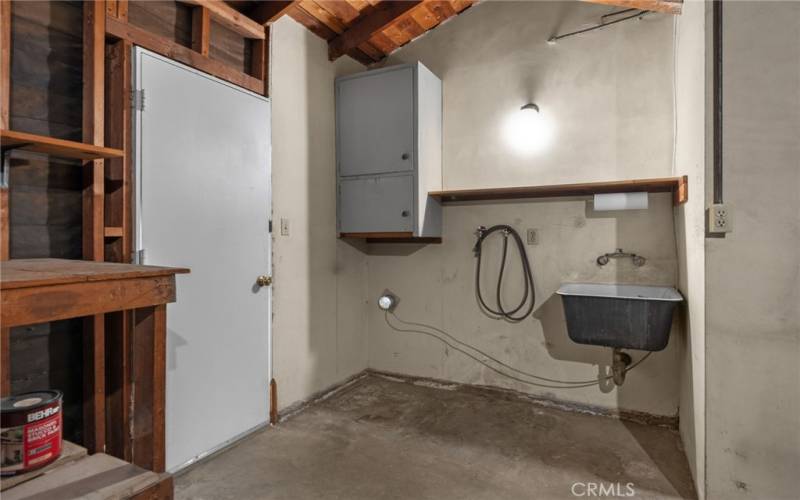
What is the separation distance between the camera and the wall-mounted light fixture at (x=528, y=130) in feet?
10.2

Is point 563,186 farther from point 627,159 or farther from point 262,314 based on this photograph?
point 262,314

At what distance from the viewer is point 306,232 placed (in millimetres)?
3059

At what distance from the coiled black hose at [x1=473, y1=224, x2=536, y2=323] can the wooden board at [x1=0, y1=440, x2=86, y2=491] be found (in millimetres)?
2581

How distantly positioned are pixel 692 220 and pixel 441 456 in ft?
5.67

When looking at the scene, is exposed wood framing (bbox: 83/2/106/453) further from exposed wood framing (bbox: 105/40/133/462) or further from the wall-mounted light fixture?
the wall-mounted light fixture

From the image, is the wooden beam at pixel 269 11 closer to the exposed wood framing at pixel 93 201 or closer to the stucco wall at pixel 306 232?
the stucco wall at pixel 306 232

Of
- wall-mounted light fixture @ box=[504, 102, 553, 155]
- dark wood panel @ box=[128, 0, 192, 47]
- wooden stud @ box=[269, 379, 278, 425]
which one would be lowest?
wooden stud @ box=[269, 379, 278, 425]

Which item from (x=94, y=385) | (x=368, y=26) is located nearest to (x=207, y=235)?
(x=94, y=385)

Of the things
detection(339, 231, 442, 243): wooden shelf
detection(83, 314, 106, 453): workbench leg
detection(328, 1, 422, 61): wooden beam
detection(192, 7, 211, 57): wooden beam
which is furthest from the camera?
detection(339, 231, 442, 243): wooden shelf

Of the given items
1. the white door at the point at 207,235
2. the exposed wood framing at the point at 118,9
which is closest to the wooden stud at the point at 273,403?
the white door at the point at 207,235

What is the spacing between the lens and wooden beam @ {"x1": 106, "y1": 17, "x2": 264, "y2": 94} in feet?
6.20

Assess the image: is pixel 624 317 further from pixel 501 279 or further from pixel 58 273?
pixel 58 273

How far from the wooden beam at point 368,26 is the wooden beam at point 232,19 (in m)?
0.75

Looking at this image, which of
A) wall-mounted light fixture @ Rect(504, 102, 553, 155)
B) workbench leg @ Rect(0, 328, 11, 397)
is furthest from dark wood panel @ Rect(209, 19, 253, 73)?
wall-mounted light fixture @ Rect(504, 102, 553, 155)
